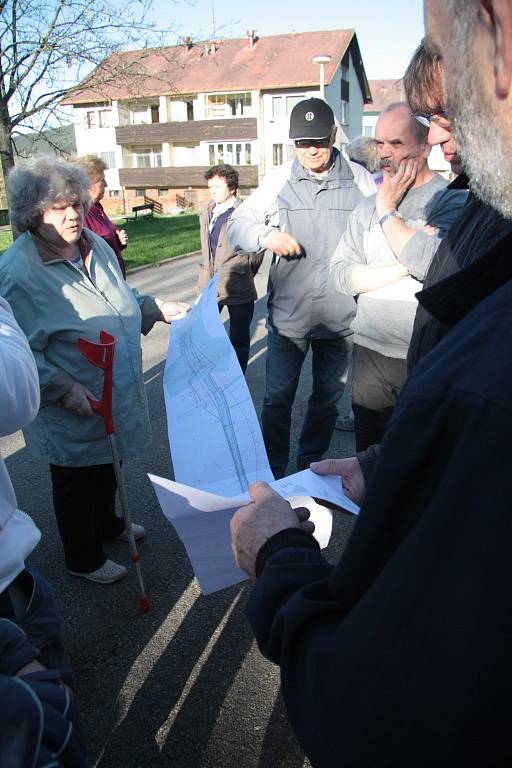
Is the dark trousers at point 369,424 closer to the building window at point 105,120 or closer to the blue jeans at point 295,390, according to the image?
the blue jeans at point 295,390

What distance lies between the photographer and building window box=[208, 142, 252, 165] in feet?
133

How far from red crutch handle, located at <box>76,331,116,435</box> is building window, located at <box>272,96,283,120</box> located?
41182 millimetres

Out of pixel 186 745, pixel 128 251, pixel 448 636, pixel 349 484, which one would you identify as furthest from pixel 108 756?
pixel 128 251

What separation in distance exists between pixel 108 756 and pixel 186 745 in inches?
10.3

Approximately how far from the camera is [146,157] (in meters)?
45.1

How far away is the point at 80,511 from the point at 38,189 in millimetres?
1426

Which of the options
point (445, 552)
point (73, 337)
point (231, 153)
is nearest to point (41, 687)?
point (445, 552)

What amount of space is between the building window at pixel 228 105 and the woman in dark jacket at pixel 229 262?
3904cm

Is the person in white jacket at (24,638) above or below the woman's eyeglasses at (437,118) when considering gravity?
below

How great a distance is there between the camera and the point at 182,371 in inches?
75.0

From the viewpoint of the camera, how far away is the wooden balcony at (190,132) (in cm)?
3931

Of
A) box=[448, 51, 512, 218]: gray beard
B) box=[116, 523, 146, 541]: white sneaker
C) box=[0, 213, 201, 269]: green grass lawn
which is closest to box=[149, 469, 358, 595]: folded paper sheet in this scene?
box=[448, 51, 512, 218]: gray beard

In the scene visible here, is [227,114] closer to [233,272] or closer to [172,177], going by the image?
[172,177]

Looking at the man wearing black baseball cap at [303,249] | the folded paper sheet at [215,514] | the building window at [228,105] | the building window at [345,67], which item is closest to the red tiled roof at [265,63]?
the building window at [345,67]
